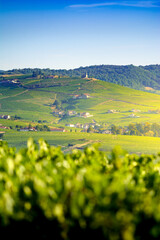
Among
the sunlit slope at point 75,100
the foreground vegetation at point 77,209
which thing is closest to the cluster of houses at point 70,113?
the sunlit slope at point 75,100

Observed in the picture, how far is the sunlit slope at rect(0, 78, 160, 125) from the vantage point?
129 meters

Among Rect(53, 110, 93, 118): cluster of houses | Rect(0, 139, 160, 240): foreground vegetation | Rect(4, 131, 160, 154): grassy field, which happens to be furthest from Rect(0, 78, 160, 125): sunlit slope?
Rect(0, 139, 160, 240): foreground vegetation

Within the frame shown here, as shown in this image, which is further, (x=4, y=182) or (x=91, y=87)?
(x=91, y=87)

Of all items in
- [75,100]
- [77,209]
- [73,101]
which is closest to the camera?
[77,209]

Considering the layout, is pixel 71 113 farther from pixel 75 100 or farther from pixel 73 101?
pixel 75 100

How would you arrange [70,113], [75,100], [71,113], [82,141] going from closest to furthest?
[82,141] → [70,113] → [71,113] → [75,100]

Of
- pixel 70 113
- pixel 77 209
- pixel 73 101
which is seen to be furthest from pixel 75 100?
pixel 77 209

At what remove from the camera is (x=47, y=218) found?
3.09 metres

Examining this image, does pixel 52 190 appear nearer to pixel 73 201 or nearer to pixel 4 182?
pixel 73 201

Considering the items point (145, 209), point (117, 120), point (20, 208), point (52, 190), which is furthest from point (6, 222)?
point (117, 120)

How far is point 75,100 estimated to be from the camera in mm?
155875

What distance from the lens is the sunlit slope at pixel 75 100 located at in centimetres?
12875

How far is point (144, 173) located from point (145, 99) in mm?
151564

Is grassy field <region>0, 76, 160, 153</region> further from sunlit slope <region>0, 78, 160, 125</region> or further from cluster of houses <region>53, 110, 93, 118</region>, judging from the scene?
cluster of houses <region>53, 110, 93, 118</region>
